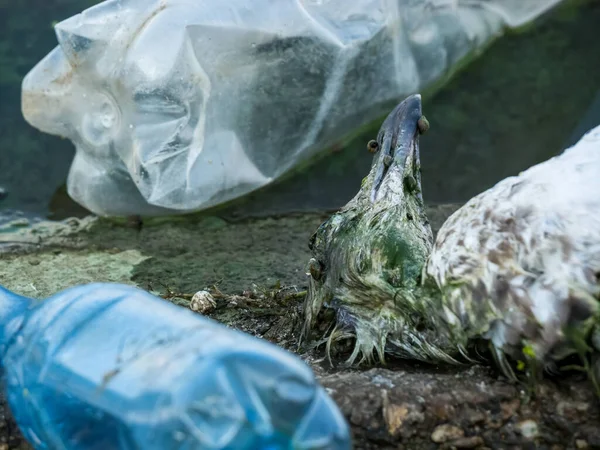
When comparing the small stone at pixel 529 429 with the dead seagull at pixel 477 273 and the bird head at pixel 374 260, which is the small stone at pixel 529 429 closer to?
the dead seagull at pixel 477 273

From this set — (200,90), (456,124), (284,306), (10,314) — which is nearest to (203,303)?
(284,306)

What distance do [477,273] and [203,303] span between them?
1.12 meters

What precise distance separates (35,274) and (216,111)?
3.36 ft

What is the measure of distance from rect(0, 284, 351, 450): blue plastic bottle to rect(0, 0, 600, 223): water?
1984mm

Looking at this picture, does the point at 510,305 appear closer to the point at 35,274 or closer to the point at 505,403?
the point at 505,403

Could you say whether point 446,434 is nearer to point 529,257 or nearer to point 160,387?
point 529,257

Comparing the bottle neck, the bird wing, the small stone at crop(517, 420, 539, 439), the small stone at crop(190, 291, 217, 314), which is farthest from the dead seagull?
the bottle neck

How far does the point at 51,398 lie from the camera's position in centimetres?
187

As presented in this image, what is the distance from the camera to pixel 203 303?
9.49 ft

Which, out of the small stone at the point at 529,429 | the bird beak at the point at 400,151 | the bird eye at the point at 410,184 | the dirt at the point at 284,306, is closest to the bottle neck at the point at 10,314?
the dirt at the point at 284,306

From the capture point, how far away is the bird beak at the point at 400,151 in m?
2.58

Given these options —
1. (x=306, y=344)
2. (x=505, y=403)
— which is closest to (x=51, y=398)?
(x=306, y=344)

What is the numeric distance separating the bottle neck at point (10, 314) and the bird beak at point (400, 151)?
1.04m

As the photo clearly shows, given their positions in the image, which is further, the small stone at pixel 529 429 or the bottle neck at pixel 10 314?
the bottle neck at pixel 10 314
